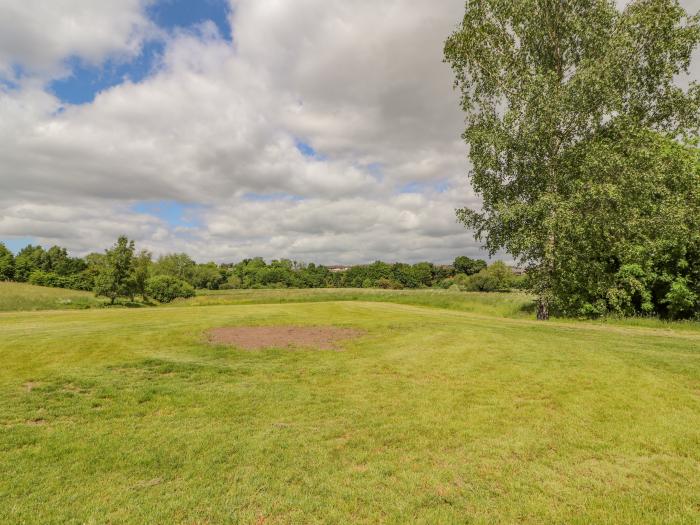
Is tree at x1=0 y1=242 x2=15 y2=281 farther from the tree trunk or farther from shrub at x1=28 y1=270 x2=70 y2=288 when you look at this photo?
the tree trunk

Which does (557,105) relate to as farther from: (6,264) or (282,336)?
(6,264)

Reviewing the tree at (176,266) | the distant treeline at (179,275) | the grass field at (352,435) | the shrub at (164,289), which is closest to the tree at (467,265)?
the distant treeline at (179,275)

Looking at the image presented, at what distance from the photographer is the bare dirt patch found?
18.7 m

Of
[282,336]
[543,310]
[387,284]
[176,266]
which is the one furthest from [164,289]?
[387,284]

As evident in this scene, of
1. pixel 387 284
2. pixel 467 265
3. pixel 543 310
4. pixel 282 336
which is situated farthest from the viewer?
pixel 467 265

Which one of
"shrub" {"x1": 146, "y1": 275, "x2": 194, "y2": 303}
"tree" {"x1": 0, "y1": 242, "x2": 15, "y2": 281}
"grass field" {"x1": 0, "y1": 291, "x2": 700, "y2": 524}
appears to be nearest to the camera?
"grass field" {"x1": 0, "y1": 291, "x2": 700, "y2": 524}

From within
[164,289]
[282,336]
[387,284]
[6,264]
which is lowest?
[282,336]

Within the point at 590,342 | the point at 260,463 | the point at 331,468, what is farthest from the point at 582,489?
the point at 590,342

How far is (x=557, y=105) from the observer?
81.4 ft

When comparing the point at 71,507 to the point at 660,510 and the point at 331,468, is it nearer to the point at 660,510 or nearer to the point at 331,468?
the point at 331,468

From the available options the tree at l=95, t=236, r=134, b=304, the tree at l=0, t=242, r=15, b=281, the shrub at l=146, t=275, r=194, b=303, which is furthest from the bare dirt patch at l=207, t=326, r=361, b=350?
the tree at l=0, t=242, r=15, b=281

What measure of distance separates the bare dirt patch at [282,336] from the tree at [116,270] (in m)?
49.9

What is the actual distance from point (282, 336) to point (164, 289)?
228ft

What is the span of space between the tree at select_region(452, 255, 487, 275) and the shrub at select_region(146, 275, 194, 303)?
148534 mm
